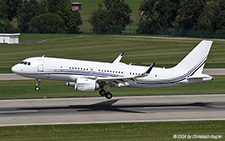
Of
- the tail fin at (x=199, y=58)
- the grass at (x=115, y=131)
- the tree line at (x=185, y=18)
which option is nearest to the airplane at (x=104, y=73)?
the tail fin at (x=199, y=58)

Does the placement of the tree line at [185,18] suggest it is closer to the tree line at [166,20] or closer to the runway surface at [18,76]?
the tree line at [166,20]

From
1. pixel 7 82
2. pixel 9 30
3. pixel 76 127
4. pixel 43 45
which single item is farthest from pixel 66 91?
pixel 9 30

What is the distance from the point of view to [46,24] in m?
190

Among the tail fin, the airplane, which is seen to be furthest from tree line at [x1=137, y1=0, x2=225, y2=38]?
the airplane

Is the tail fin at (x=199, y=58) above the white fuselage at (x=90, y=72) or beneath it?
above

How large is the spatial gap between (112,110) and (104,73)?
446 centimetres

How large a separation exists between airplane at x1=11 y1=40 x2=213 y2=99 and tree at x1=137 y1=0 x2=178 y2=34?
393 feet

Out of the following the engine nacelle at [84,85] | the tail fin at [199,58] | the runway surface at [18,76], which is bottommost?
the runway surface at [18,76]

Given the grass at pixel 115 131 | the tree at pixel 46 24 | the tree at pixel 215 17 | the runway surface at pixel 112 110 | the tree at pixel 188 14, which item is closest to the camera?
the grass at pixel 115 131

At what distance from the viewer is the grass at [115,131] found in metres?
33.3

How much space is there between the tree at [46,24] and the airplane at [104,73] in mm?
140749

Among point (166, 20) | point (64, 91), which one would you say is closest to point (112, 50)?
point (166, 20)

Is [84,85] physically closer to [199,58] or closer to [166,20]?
[199,58]

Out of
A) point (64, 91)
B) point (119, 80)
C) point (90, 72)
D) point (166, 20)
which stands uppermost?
point (166, 20)
